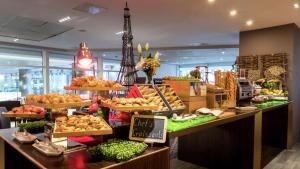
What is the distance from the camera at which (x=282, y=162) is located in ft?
13.4

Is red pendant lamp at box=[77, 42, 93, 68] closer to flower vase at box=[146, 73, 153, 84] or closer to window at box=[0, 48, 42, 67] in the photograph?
flower vase at box=[146, 73, 153, 84]

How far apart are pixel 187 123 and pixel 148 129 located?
0.45 metres

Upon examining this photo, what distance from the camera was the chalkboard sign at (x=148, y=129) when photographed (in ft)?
5.90

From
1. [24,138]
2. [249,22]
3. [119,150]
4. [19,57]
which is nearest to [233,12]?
[249,22]

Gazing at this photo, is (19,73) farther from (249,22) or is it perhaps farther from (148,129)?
(148,129)

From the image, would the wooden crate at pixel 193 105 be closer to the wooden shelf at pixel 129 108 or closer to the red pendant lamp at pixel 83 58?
the wooden shelf at pixel 129 108


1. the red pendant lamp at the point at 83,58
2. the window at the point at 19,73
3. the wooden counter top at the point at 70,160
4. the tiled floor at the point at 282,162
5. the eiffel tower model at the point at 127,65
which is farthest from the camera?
the window at the point at 19,73

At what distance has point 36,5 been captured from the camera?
4.37 meters

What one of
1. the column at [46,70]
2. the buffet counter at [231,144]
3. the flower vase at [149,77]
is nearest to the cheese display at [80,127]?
the flower vase at [149,77]

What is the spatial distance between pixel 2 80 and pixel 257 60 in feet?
30.3

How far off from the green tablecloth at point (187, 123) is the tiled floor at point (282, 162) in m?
1.64

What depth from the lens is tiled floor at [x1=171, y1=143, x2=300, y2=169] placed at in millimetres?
3799

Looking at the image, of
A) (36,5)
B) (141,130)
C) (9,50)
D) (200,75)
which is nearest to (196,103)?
(200,75)

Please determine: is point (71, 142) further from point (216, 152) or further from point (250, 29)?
point (250, 29)
